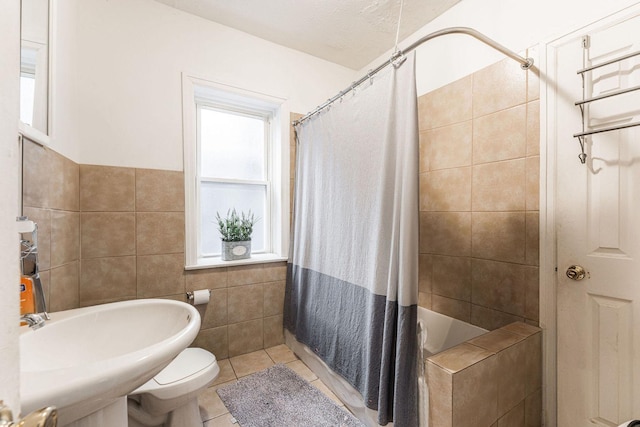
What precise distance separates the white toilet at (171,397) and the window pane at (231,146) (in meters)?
1.37

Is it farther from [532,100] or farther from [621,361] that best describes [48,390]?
[532,100]

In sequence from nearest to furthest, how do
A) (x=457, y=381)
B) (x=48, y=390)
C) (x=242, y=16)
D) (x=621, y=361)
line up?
(x=48, y=390)
(x=457, y=381)
(x=621, y=361)
(x=242, y=16)

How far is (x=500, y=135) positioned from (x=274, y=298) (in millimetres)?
1916

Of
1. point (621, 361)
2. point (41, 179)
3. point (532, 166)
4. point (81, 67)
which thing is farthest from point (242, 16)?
point (621, 361)

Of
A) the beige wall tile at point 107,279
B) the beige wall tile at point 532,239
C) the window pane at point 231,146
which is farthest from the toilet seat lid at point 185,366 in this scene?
the beige wall tile at point 532,239

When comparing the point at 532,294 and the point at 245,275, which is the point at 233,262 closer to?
the point at 245,275

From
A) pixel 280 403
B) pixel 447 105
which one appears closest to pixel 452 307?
pixel 280 403

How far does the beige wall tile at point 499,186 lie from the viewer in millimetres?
1459

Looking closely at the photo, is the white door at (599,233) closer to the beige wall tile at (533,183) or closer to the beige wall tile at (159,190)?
the beige wall tile at (533,183)

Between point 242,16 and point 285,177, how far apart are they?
115cm

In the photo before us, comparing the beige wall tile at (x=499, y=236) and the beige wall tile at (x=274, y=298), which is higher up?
the beige wall tile at (x=499, y=236)

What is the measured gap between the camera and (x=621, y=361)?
1157mm

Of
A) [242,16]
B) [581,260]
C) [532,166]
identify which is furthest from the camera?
[242,16]

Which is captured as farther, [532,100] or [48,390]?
[532,100]
